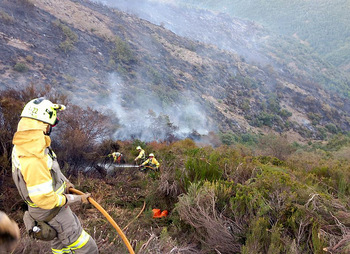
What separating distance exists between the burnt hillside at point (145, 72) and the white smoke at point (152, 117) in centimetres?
17

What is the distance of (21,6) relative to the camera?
64.2ft

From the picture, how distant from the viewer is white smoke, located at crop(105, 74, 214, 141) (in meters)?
14.6

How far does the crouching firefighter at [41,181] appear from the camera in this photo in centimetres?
214

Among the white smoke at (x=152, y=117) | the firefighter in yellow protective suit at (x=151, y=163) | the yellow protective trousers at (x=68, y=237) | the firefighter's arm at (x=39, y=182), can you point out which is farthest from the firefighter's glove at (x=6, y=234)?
the white smoke at (x=152, y=117)

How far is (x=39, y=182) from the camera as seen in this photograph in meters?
2.14

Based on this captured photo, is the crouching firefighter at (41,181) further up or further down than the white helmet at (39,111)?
further down

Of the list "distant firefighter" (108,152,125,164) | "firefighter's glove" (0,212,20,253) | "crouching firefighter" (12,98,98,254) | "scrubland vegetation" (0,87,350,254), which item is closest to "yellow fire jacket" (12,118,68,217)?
"crouching firefighter" (12,98,98,254)

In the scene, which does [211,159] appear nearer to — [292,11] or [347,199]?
[347,199]

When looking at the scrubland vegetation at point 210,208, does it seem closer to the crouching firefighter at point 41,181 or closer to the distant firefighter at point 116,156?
the crouching firefighter at point 41,181

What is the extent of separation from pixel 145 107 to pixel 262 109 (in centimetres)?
1688

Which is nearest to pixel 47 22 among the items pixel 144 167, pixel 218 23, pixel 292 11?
pixel 144 167

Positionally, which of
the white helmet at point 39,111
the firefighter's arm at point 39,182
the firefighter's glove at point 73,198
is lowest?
the firefighter's glove at point 73,198

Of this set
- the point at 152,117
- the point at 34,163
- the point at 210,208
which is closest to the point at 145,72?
the point at 152,117

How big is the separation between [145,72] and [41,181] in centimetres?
2263
